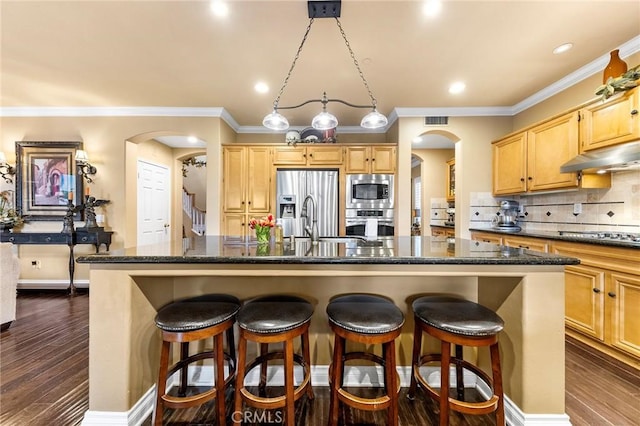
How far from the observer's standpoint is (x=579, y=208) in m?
2.83

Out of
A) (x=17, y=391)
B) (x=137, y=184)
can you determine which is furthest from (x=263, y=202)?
(x=17, y=391)

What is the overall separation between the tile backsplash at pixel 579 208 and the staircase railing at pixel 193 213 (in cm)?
674

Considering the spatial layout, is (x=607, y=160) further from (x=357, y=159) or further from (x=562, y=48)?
(x=357, y=159)

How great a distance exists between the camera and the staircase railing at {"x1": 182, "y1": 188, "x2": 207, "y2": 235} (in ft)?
24.1

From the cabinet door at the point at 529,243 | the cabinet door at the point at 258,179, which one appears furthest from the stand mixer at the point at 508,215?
the cabinet door at the point at 258,179

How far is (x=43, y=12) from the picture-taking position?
6.45 ft

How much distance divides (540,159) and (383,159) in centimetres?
181

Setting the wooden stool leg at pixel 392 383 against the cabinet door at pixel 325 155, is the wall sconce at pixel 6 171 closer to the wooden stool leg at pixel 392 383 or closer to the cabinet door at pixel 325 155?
the cabinet door at pixel 325 155

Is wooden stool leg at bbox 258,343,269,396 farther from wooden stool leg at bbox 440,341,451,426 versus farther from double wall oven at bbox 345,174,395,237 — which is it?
double wall oven at bbox 345,174,395,237

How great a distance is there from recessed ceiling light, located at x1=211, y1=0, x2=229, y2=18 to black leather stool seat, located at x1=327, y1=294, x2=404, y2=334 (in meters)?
2.16

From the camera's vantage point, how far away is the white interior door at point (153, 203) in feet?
15.1

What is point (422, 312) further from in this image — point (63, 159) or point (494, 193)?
point (63, 159)

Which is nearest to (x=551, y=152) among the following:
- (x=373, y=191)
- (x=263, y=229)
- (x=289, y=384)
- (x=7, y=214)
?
(x=373, y=191)

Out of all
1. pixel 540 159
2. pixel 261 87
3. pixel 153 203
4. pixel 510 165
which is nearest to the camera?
pixel 540 159
